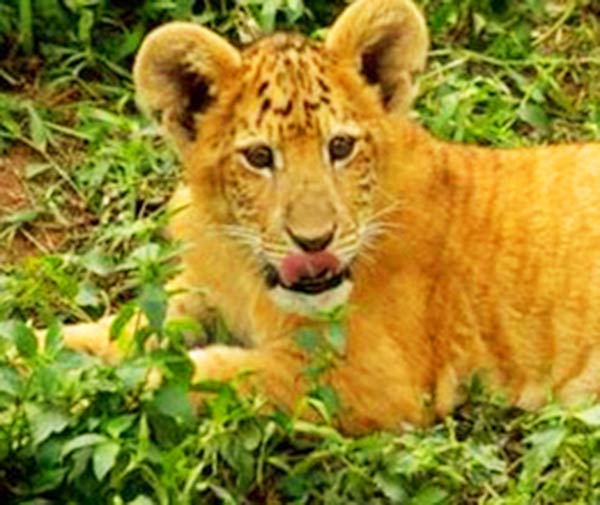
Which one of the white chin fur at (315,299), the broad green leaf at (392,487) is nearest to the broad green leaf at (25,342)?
the white chin fur at (315,299)

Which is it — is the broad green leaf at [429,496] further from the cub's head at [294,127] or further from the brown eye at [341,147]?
the brown eye at [341,147]

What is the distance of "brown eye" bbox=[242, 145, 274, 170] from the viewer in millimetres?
6355

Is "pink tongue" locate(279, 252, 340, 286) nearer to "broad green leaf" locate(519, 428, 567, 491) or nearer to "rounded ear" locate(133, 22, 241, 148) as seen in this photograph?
"rounded ear" locate(133, 22, 241, 148)

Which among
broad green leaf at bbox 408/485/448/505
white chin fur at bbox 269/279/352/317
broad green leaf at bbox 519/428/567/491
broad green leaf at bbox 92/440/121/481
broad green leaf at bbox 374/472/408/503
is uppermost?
broad green leaf at bbox 92/440/121/481

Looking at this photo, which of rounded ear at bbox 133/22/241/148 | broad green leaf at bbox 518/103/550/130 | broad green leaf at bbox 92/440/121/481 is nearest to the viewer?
broad green leaf at bbox 92/440/121/481

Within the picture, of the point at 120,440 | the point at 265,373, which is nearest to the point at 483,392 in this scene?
the point at 265,373

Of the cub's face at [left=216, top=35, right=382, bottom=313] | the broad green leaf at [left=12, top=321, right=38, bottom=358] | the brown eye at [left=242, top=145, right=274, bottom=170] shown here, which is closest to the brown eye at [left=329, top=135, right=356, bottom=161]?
the cub's face at [left=216, top=35, right=382, bottom=313]

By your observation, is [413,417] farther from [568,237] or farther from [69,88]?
[69,88]

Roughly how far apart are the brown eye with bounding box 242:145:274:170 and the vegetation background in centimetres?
33

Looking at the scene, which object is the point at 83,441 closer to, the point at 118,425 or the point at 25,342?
the point at 118,425

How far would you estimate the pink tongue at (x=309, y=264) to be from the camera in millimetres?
6270

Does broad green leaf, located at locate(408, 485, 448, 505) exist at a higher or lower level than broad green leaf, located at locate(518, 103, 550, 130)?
higher

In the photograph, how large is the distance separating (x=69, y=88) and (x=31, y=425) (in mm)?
2364

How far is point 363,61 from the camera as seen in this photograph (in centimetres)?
→ 657
